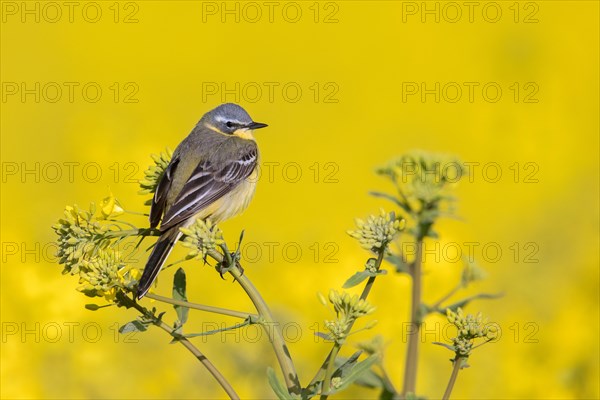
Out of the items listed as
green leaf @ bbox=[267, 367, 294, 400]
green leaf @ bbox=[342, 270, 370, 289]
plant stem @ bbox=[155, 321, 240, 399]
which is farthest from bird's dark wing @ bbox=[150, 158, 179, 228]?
Result: green leaf @ bbox=[267, 367, 294, 400]

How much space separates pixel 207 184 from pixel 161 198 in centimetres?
78

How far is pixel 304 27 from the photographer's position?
614 inches

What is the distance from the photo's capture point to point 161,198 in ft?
14.8

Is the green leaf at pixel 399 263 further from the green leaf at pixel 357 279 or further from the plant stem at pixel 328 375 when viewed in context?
the plant stem at pixel 328 375

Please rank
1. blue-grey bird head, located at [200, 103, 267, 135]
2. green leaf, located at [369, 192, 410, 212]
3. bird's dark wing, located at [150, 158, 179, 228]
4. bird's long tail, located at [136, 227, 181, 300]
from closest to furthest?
green leaf, located at [369, 192, 410, 212] < bird's long tail, located at [136, 227, 181, 300] < bird's dark wing, located at [150, 158, 179, 228] < blue-grey bird head, located at [200, 103, 267, 135]

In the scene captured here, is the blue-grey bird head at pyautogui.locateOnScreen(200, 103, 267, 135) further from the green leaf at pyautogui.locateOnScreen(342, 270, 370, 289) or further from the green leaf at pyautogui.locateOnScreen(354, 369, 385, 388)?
the green leaf at pyautogui.locateOnScreen(354, 369, 385, 388)

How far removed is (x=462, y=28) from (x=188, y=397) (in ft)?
36.2

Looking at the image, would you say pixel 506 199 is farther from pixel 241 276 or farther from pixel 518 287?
pixel 241 276

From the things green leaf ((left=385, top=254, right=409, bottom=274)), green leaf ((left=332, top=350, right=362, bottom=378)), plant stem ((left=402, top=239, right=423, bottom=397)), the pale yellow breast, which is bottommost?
green leaf ((left=332, top=350, right=362, bottom=378))

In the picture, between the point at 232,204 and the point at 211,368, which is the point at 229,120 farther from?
the point at 211,368

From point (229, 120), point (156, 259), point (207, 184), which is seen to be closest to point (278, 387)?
point (156, 259)

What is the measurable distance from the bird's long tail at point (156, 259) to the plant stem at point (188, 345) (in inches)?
2.1

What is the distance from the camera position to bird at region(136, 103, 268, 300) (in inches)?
179

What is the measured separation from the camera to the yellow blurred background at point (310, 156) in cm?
476
